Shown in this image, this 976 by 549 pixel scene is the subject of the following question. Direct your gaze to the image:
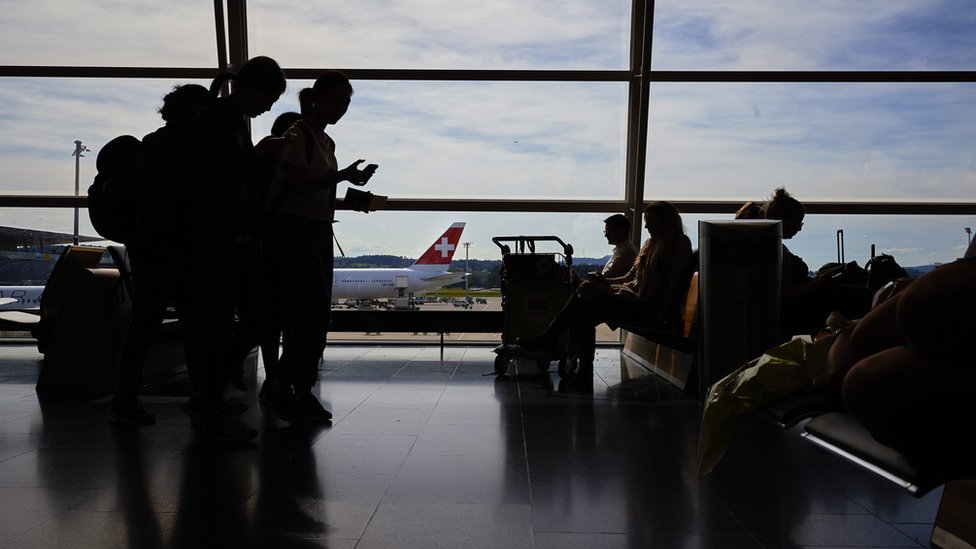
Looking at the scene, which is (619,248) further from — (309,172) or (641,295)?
(309,172)

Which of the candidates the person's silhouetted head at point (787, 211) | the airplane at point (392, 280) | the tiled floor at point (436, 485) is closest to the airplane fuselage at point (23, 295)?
the airplane at point (392, 280)

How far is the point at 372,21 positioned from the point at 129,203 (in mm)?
4102

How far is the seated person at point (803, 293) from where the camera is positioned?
4.48 meters

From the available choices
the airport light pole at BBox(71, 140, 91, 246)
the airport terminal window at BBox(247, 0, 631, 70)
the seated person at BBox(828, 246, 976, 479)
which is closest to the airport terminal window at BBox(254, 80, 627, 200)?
the airport terminal window at BBox(247, 0, 631, 70)

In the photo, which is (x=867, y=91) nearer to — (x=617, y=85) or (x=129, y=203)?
(x=617, y=85)

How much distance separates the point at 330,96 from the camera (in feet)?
11.8

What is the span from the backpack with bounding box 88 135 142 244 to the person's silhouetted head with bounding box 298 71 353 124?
0.72m

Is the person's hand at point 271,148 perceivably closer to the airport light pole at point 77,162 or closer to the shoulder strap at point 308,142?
the shoulder strap at point 308,142

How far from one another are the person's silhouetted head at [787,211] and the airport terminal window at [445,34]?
8.53 ft

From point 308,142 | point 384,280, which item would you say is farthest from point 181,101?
point 384,280

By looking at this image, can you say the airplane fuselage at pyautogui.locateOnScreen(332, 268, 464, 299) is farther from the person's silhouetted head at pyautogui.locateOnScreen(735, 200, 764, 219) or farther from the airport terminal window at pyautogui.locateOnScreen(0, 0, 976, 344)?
the person's silhouetted head at pyautogui.locateOnScreen(735, 200, 764, 219)

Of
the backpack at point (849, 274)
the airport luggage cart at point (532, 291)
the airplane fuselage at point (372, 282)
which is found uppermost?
the backpack at point (849, 274)

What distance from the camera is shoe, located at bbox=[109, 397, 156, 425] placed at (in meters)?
3.55

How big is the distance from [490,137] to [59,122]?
3.64m
